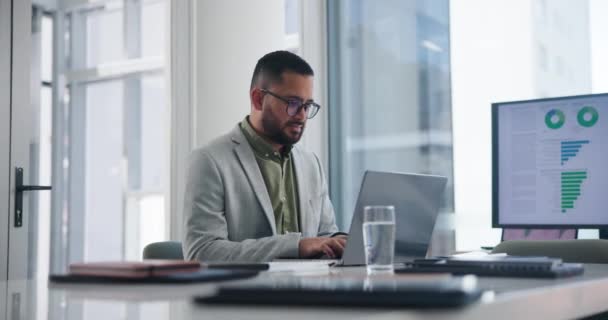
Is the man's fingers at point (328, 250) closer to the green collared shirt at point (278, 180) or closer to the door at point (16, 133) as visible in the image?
the green collared shirt at point (278, 180)

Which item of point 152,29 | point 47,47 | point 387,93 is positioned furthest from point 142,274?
point 47,47

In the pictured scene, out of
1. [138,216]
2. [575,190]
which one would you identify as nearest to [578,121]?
[575,190]

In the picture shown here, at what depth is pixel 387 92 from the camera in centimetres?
382

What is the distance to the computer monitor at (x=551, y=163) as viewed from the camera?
2066mm

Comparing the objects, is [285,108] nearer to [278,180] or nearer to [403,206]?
[278,180]

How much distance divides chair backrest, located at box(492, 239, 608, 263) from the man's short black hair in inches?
40.8

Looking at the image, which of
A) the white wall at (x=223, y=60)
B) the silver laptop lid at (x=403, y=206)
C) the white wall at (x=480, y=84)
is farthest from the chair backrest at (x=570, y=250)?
the white wall at (x=223, y=60)

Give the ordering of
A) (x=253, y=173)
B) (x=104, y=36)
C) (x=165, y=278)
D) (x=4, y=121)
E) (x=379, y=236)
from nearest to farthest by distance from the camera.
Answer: (x=165, y=278), (x=379, y=236), (x=253, y=173), (x=4, y=121), (x=104, y=36)

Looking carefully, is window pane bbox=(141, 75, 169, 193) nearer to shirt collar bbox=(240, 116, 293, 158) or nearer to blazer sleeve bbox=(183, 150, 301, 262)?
shirt collar bbox=(240, 116, 293, 158)

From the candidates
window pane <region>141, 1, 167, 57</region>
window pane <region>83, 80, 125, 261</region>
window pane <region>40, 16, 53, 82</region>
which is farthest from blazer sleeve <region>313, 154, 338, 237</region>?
window pane <region>40, 16, 53, 82</region>

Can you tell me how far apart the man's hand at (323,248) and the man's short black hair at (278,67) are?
74 cm

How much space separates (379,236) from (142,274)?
50 centimetres

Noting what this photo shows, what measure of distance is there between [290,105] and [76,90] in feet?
13.3

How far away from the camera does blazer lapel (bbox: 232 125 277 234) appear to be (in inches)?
96.9
